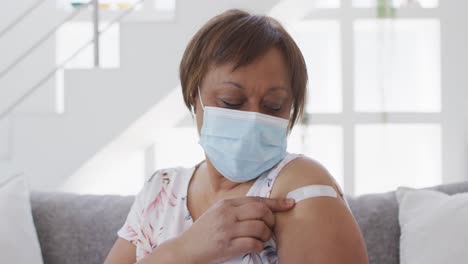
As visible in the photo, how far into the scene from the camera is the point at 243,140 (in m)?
1.19

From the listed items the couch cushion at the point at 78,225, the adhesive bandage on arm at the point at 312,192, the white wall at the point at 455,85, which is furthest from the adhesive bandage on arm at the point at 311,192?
the white wall at the point at 455,85

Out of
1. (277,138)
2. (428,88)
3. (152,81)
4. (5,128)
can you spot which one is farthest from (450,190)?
(5,128)

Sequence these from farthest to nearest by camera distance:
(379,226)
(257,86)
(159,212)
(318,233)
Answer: (379,226) < (159,212) < (257,86) < (318,233)

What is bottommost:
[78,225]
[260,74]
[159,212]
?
[78,225]

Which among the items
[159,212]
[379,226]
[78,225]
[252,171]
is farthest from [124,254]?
[379,226]

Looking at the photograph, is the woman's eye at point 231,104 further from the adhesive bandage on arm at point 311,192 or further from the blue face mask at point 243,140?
the adhesive bandage on arm at point 311,192

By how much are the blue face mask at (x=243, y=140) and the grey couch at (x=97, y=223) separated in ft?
2.45

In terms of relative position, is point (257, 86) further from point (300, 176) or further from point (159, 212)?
point (159, 212)

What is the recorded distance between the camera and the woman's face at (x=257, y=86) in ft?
3.69

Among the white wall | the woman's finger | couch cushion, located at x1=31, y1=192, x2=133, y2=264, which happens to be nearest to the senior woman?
the woman's finger

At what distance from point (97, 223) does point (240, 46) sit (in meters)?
0.97

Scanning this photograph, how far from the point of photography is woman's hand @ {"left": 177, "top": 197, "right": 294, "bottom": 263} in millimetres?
1059

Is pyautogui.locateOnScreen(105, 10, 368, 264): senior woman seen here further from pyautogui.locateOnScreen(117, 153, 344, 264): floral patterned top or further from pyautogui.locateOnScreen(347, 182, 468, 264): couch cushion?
pyautogui.locateOnScreen(347, 182, 468, 264): couch cushion

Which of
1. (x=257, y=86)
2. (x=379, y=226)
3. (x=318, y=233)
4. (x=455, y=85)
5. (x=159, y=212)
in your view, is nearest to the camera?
(x=318, y=233)
